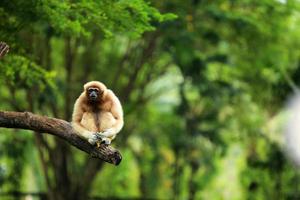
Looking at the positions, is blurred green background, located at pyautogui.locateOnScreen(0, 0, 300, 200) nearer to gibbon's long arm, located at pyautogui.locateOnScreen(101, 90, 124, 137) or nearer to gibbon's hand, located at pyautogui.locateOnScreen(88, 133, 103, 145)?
gibbon's long arm, located at pyautogui.locateOnScreen(101, 90, 124, 137)

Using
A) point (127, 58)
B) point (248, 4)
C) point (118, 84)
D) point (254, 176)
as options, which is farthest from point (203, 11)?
point (254, 176)

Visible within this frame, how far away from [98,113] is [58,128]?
647 mm

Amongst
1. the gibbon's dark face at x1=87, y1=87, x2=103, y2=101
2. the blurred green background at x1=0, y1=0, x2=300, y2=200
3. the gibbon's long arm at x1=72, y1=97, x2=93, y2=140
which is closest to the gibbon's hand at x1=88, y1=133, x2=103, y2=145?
the gibbon's long arm at x1=72, y1=97, x2=93, y2=140

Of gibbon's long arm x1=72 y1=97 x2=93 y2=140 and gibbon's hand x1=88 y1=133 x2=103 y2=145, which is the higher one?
gibbon's long arm x1=72 y1=97 x2=93 y2=140

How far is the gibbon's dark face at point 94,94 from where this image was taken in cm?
886

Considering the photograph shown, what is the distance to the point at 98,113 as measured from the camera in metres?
8.86

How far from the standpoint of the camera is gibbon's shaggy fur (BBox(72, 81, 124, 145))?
8.52 m

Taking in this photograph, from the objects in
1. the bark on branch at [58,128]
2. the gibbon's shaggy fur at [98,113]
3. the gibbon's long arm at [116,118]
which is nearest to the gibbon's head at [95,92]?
the gibbon's shaggy fur at [98,113]

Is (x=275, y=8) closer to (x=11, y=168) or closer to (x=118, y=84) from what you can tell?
(x=118, y=84)

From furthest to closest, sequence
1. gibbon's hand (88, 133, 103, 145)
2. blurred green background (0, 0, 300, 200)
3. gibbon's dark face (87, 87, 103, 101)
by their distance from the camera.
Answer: blurred green background (0, 0, 300, 200) → gibbon's dark face (87, 87, 103, 101) → gibbon's hand (88, 133, 103, 145)

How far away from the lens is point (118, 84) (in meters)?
21.2

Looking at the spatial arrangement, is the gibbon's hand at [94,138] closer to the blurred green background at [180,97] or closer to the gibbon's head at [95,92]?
the gibbon's head at [95,92]

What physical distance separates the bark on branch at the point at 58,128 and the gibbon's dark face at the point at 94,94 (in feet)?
1.77

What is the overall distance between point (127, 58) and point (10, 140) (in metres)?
4.64
